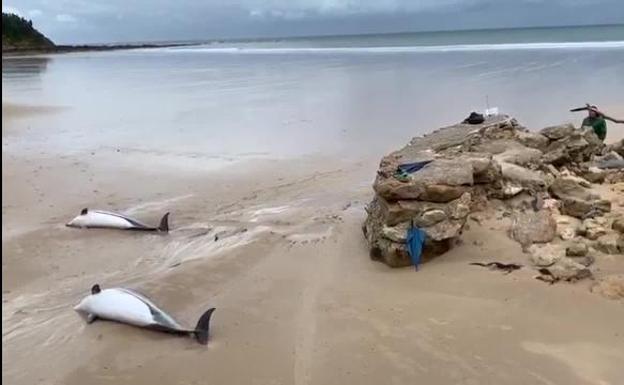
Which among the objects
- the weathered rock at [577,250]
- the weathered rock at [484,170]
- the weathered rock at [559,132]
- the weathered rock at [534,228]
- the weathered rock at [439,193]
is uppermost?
the weathered rock at [559,132]

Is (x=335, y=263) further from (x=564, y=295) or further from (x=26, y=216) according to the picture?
(x=26, y=216)

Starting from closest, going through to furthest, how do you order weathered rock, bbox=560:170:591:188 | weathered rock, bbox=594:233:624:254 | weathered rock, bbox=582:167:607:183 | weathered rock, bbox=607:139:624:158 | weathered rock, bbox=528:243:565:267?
weathered rock, bbox=528:243:565:267 → weathered rock, bbox=594:233:624:254 → weathered rock, bbox=560:170:591:188 → weathered rock, bbox=582:167:607:183 → weathered rock, bbox=607:139:624:158

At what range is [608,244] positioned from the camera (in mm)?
6012

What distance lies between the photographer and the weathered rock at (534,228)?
6.34 metres

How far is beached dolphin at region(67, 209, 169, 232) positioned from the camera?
7680 mm

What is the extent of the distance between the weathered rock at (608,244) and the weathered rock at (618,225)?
87 mm

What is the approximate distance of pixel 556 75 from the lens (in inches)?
936

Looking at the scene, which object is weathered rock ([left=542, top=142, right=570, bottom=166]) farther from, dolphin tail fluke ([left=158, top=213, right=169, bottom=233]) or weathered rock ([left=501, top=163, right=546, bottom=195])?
dolphin tail fluke ([left=158, top=213, right=169, bottom=233])

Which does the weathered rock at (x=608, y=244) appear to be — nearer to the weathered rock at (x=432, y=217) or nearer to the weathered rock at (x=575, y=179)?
the weathered rock at (x=575, y=179)

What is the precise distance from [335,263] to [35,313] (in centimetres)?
297

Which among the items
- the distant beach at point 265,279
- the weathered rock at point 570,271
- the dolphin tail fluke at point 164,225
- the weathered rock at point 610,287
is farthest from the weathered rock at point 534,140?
the dolphin tail fluke at point 164,225

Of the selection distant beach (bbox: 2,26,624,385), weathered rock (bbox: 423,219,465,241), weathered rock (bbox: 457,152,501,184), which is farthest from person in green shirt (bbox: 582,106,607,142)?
weathered rock (bbox: 423,219,465,241)

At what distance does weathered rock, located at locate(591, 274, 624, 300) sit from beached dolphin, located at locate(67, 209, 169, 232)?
16.1ft

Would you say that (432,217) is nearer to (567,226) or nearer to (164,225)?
(567,226)
